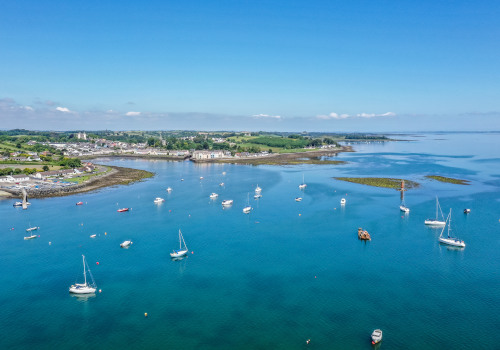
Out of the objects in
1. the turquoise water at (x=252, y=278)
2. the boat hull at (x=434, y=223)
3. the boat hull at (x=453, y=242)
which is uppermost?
the boat hull at (x=434, y=223)

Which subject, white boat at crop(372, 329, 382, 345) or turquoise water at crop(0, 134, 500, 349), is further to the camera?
turquoise water at crop(0, 134, 500, 349)

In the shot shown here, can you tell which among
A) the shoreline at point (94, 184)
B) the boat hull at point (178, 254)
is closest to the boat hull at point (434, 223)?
the boat hull at point (178, 254)

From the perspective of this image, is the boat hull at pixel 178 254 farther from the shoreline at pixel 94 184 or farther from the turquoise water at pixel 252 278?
the shoreline at pixel 94 184

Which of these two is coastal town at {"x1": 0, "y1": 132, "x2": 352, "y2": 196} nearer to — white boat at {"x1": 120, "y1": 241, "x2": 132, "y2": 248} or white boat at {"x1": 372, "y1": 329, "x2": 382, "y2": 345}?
white boat at {"x1": 120, "y1": 241, "x2": 132, "y2": 248}

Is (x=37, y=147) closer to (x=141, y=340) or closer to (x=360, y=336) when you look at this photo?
(x=141, y=340)

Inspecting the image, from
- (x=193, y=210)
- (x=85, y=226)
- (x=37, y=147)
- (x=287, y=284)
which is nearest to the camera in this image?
(x=287, y=284)

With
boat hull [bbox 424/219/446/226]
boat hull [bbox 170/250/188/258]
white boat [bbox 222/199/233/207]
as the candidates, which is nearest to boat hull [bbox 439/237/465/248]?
boat hull [bbox 424/219/446/226]

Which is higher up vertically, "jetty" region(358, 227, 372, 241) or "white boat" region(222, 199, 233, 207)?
"white boat" region(222, 199, 233, 207)

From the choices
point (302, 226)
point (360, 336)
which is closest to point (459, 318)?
point (360, 336)
